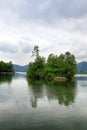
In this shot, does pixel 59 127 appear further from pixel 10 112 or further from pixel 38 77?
pixel 38 77

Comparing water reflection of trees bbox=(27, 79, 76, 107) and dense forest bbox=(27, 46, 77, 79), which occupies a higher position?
dense forest bbox=(27, 46, 77, 79)

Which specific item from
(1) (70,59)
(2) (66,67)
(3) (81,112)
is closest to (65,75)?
(2) (66,67)

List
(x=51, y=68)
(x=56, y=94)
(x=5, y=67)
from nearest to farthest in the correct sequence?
(x=56, y=94), (x=51, y=68), (x=5, y=67)

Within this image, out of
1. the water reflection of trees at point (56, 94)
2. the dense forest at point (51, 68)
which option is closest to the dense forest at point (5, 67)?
the dense forest at point (51, 68)

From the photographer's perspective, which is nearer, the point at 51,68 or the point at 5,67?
the point at 51,68

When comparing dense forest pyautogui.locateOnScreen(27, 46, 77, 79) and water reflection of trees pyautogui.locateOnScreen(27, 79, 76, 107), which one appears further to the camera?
dense forest pyautogui.locateOnScreen(27, 46, 77, 79)

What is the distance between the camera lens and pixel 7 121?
56.2ft

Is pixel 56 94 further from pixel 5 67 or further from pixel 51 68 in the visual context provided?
pixel 5 67

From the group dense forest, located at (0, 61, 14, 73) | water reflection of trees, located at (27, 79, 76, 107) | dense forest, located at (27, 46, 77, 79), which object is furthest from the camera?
dense forest, located at (0, 61, 14, 73)

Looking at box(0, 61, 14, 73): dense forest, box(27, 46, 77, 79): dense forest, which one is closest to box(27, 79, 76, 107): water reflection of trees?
box(27, 46, 77, 79): dense forest

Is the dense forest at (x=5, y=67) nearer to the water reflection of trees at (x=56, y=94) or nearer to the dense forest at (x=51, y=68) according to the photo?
the dense forest at (x=51, y=68)

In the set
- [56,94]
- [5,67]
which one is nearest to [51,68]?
[56,94]

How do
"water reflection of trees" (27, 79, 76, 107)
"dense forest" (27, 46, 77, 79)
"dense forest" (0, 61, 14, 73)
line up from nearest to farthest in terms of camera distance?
"water reflection of trees" (27, 79, 76, 107)
"dense forest" (27, 46, 77, 79)
"dense forest" (0, 61, 14, 73)

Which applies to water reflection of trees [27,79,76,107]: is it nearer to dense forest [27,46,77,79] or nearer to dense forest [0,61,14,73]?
dense forest [27,46,77,79]
